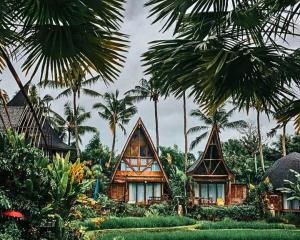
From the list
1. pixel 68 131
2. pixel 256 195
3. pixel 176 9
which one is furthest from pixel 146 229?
pixel 68 131

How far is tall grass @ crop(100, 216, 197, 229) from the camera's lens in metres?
20.0

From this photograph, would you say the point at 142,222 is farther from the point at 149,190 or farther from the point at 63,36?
the point at 63,36

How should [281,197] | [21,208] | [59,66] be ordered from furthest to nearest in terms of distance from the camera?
[281,197] → [21,208] → [59,66]

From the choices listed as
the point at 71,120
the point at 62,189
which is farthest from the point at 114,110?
the point at 62,189

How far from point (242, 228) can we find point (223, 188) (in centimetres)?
1164

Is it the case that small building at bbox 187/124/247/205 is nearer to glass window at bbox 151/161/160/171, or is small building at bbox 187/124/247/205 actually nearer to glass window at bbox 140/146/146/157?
glass window at bbox 151/161/160/171

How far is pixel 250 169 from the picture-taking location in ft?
129

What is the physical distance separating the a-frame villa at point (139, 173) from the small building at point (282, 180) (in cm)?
621

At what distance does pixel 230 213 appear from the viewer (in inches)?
1081

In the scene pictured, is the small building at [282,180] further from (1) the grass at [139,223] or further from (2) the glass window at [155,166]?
(1) the grass at [139,223]

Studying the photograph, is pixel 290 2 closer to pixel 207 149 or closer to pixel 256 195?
pixel 256 195

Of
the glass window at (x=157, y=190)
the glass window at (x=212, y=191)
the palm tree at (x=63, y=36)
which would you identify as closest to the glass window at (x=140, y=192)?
the glass window at (x=157, y=190)

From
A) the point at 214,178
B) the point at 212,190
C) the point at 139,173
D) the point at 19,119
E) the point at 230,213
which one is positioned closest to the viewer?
the point at 19,119

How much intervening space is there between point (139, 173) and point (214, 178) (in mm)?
4658
